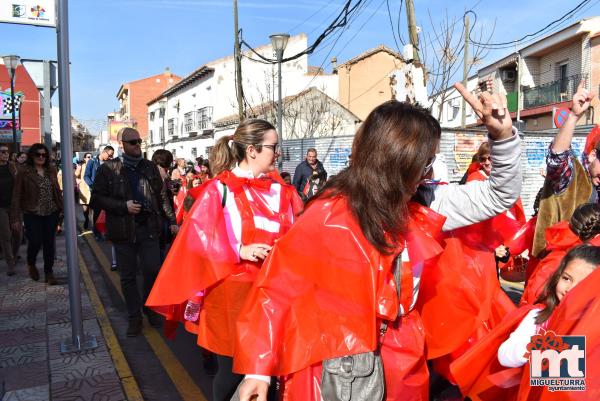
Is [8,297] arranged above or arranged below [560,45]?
below

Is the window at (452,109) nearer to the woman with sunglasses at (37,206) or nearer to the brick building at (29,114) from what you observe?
the woman with sunglasses at (37,206)

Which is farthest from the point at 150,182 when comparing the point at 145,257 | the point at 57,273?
the point at 57,273

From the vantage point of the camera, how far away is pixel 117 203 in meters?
4.91

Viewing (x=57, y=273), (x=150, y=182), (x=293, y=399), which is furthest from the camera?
(x=57, y=273)

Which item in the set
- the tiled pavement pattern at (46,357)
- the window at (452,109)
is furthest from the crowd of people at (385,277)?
the window at (452,109)

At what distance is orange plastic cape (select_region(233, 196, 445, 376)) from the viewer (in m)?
1.61

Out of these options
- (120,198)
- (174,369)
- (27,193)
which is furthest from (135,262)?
(27,193)

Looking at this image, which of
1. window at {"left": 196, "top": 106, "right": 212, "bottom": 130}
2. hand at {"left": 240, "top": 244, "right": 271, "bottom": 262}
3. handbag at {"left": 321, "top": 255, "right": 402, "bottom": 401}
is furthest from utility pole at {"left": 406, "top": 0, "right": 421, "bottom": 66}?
window at {"left": 196, "top": 106, "right": 212, "bottom": 130}

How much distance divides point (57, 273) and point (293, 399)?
6796 millimetres

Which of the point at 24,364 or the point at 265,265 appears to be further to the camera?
the point at 24,364

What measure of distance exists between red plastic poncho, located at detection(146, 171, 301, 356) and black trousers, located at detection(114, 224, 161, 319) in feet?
8.07

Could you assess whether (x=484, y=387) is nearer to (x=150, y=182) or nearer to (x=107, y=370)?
(x=107, y=370)

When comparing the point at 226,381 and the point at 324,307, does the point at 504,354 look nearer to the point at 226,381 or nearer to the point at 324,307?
the point at 324,307

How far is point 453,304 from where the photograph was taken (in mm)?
2000
